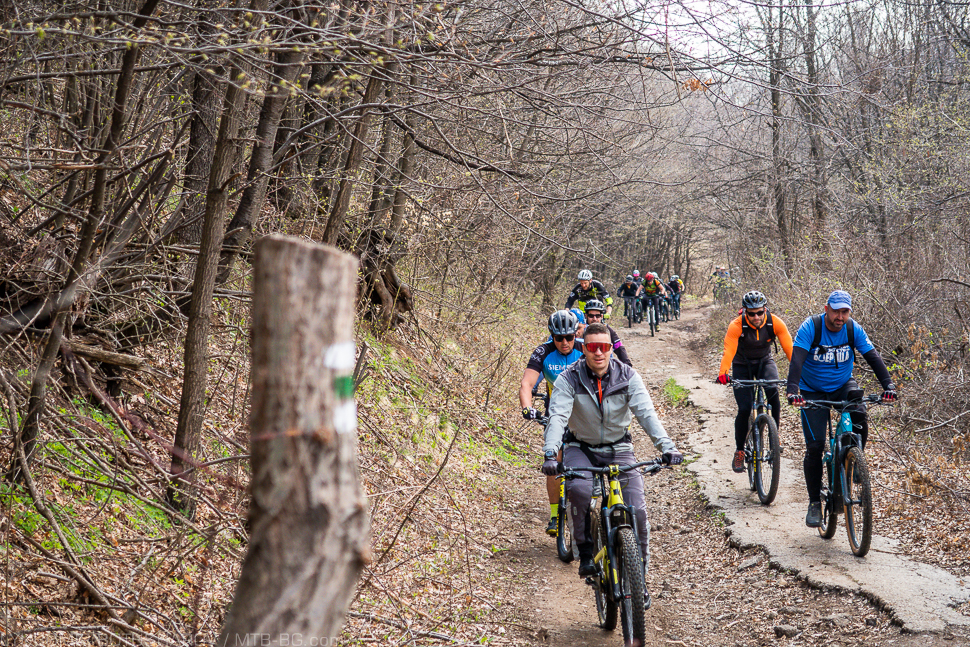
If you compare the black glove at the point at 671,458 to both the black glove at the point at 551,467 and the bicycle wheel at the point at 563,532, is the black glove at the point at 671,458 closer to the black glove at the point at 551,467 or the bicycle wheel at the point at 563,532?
the black glove at the point at 551,467

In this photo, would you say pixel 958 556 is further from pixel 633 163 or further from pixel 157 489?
pixel 633 163

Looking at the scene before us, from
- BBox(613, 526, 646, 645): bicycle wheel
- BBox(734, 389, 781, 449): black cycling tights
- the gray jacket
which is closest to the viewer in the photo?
BBox(613, 526, 646, 645): bicycle wheel

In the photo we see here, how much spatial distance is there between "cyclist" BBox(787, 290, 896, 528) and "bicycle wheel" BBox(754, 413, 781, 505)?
1.01m

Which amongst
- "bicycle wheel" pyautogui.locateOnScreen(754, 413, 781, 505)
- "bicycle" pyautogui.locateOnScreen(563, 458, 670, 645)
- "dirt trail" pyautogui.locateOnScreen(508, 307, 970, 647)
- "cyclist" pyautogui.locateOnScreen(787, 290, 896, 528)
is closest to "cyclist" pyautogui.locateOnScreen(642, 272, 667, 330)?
"dirt trail" pyautogui.locateOnScreen(508, 307, 970, 647)

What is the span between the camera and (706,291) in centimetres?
5369

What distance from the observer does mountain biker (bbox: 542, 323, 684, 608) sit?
5430 millimetres

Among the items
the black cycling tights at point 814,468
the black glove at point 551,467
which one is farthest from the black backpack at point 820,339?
the black glove at point 551,467

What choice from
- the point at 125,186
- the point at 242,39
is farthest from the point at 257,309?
the point at 125,186

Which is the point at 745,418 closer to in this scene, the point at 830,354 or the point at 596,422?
the point at 830,354

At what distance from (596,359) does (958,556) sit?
136 inches

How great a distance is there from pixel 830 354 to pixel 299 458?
643cm

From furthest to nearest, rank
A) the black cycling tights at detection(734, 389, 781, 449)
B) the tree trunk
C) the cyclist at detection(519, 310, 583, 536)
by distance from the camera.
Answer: the black cycling tights at detection(734, 389, 781, 449) < the cyclist at detection(519, 310, 583, 536) < the tree trunk

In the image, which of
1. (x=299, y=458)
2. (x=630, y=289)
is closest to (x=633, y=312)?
(x=630, y=289)

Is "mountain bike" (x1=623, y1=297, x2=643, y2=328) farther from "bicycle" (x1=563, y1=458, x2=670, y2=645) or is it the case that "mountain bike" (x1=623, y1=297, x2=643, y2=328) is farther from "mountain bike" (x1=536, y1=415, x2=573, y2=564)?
"bicycle" (x1=563, y1=458, x2=670, y2=645)
